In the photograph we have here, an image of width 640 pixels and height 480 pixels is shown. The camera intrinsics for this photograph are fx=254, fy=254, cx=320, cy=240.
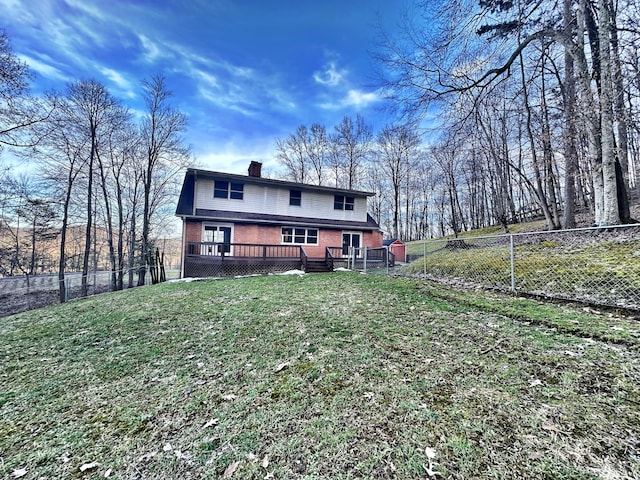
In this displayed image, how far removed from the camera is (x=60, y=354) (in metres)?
3.46

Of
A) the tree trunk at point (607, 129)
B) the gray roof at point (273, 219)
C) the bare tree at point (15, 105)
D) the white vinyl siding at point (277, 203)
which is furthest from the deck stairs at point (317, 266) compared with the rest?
the bare tree at point (15, 105)

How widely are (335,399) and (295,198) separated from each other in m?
13.4

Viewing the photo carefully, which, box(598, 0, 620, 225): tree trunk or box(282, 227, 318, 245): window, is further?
box(282, 227, 318, 245): window

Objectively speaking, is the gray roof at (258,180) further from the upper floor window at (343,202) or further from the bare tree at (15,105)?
the bare tree at (15,105)

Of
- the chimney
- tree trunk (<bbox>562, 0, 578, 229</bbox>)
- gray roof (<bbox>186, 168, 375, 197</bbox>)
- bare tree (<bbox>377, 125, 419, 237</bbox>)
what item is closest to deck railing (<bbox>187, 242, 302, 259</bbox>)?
gray roof (<bbox>186, 168, 375, 197</bbox>)

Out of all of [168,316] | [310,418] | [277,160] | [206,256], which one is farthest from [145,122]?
[310,418]

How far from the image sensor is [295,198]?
14953 millimetres

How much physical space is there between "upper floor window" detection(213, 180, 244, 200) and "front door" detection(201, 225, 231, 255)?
68.4 inches

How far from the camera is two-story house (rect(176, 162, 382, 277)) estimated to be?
1196cm

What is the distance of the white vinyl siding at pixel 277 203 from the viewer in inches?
510

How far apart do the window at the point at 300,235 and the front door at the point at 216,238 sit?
116 inches

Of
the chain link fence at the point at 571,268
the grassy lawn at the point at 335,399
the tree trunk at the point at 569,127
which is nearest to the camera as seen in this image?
the grassy lawn at the point at 335,399

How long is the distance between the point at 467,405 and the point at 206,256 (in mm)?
11523

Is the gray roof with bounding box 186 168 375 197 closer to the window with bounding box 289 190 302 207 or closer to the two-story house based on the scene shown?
the two-story house
